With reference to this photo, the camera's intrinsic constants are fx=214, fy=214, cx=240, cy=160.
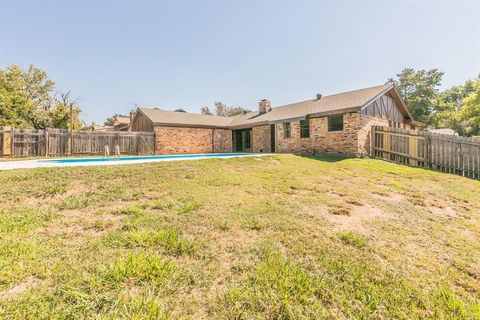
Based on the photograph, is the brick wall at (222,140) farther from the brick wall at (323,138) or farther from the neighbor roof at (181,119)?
the brick wall at (323,138)

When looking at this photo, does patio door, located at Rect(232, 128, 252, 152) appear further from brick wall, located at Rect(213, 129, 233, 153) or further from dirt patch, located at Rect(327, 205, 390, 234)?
dirt patch, located at Rect(327, 205, 390, 234)

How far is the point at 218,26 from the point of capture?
13.1 metres

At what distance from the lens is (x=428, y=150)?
34.9 ft

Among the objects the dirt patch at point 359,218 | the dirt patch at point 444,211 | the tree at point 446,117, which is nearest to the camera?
the dirt patch at point 359,218

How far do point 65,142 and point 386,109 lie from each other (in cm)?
2325

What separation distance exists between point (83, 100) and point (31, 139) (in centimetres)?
2005

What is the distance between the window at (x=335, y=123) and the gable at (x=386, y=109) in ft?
4.20

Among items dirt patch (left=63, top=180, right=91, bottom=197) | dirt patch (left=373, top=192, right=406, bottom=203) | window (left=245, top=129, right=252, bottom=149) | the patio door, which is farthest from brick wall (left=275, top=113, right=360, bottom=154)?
dirt patch (left=63, top=180, right=91, bottom=197)

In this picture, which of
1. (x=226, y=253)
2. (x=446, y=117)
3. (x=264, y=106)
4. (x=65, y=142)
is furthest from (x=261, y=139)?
(x=446, y=117)

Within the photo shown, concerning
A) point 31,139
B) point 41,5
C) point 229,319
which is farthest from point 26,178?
point 31,139

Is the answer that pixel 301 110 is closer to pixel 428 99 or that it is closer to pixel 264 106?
pixel 264 106

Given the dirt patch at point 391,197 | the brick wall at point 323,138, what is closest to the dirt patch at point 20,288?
the dirt patch at point 391,197

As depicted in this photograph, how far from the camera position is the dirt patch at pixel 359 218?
371cm

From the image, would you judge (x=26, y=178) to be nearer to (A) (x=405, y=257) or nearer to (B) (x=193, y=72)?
(A) (x=405, y=257)
